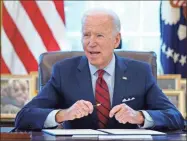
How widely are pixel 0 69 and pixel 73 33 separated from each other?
2.55 feet

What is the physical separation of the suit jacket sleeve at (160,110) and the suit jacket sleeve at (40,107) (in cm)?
54

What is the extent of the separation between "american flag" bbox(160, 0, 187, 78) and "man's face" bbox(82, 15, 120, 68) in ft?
5.93

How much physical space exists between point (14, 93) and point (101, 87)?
5.99ft

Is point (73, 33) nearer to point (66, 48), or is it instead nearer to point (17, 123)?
point (66, 48)

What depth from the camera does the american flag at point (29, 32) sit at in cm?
461

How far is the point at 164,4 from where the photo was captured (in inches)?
181

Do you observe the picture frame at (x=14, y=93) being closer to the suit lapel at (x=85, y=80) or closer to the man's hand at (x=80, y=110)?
the suit lapel at (x=85, y=80)

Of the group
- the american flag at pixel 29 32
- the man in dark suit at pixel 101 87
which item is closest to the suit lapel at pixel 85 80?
the man in dark suit at pixel 101 87

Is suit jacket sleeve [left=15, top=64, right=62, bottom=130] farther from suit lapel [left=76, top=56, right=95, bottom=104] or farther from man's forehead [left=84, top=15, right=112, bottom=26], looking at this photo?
man's forehead [left=84, top=15, right=112, bottom=26]

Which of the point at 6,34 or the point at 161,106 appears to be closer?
the point at 161,106

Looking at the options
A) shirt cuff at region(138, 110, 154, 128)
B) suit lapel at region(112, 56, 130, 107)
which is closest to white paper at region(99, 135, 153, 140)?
shirt cuff at region(138, 110, 154, 128)

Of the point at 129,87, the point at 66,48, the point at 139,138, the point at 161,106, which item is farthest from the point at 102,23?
the point at 66,48

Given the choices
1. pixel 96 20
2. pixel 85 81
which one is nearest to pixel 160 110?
pixel 85 81

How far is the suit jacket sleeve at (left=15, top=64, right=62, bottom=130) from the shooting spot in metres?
2.59
